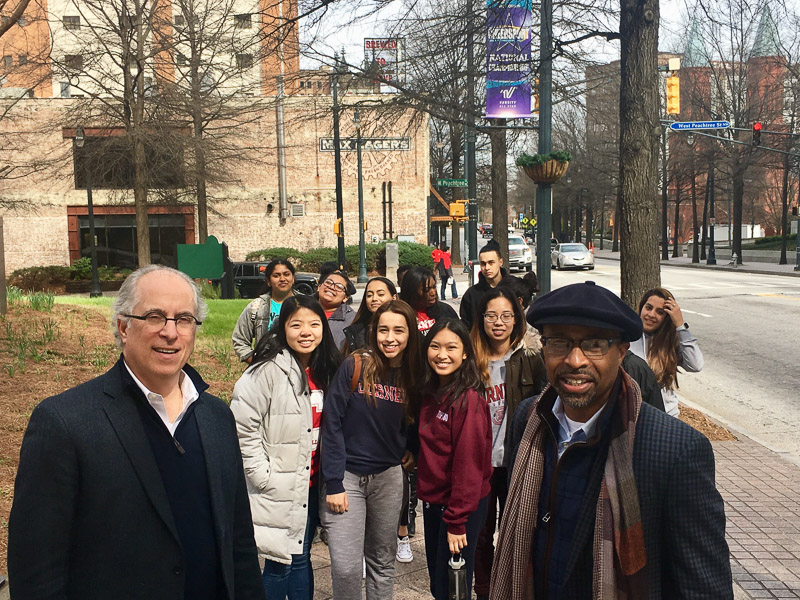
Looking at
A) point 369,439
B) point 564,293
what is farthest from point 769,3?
point 564,293

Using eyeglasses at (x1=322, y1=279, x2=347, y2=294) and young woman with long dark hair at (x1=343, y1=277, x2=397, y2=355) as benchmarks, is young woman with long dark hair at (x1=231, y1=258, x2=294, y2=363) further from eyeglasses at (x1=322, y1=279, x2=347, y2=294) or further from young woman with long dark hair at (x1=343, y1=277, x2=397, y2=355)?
young woman with long dark hair at (x1=343, y1=277, x2=397, y2=355)

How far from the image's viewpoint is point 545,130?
9578mm

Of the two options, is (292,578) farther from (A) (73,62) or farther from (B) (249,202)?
(B) (249,202)

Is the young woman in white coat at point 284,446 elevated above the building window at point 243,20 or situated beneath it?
situated beneath

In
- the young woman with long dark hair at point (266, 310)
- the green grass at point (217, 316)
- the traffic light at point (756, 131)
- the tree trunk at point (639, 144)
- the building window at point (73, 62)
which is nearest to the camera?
the young woman with long dark hair at point (266, 310)

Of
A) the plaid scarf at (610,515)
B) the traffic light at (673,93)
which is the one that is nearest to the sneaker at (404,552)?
the plaid scarf at (610,515)

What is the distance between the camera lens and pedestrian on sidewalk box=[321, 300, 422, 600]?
4.08 meters

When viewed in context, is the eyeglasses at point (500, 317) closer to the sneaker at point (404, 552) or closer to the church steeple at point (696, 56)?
the sneaker at point (404, 552)

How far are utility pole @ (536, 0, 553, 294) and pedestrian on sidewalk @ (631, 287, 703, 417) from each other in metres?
3.64

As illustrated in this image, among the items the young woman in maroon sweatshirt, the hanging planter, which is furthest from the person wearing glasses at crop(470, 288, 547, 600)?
the hanging planter

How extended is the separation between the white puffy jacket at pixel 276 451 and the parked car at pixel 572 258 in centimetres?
3860

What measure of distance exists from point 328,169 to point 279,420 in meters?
40.2

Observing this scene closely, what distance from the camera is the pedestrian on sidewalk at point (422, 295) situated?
6.34 m

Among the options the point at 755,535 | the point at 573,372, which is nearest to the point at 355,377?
the point at 573,372
